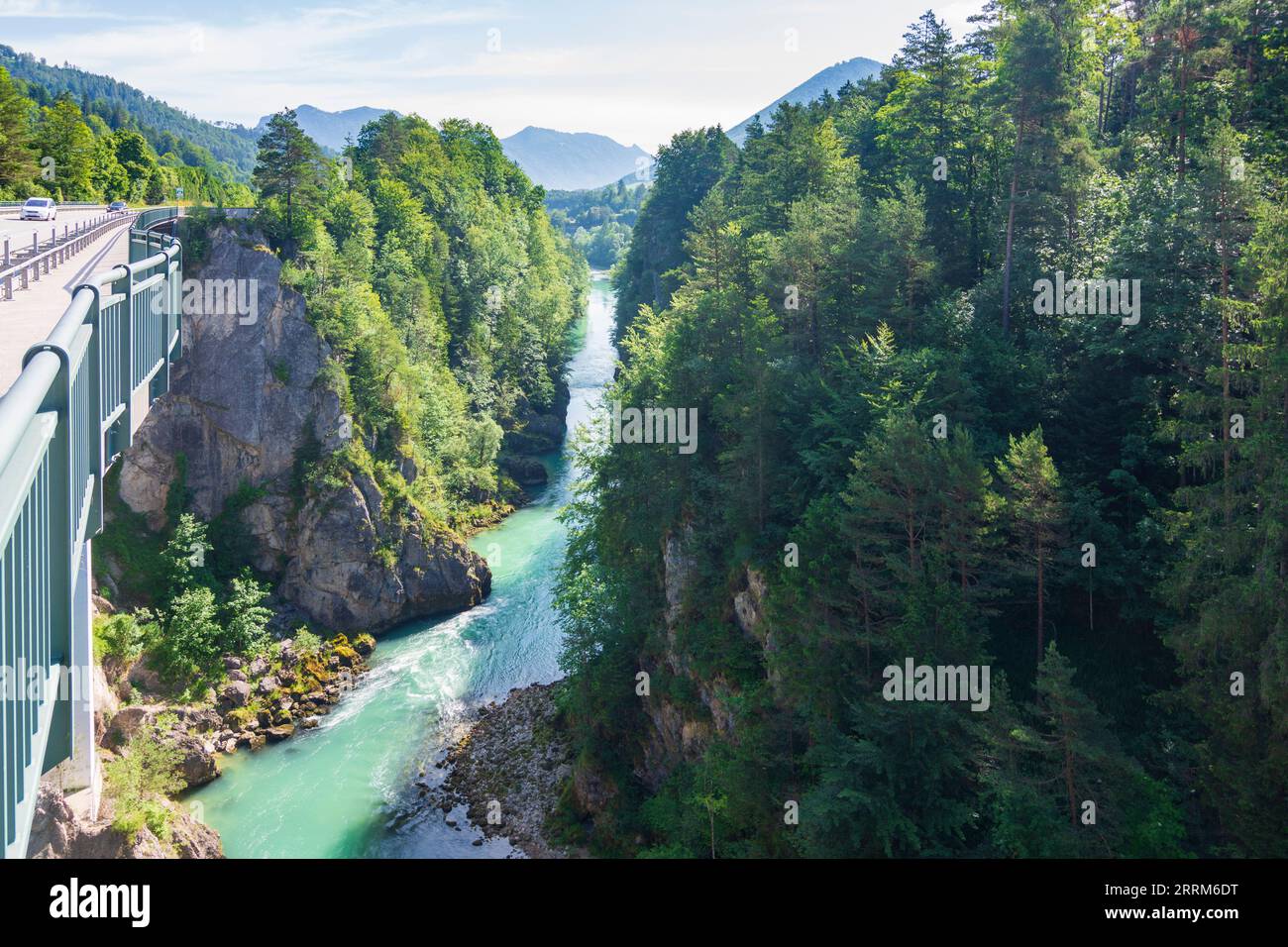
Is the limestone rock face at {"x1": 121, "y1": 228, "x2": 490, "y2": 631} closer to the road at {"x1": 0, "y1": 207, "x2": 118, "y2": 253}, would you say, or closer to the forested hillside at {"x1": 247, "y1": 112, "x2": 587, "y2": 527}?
the forested hillside at {"x1": 247, "y1": 112, "x2": 587, "y2": 527}

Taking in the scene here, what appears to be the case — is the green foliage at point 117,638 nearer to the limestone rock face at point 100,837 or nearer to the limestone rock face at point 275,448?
the limestone rock face at point 100,837

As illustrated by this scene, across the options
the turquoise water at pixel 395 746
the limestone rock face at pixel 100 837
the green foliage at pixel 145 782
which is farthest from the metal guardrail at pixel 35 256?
the turquoise water at pixel 395 746

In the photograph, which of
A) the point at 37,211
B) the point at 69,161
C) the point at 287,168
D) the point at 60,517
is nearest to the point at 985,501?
the point at 60,517

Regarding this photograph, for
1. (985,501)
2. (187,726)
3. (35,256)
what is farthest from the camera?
(187,726)

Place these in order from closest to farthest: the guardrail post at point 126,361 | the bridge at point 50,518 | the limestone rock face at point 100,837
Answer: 1. the bridge at point 50,518
2. the guardrail post at point 126,361
3. the limestone rock face at point 100,837

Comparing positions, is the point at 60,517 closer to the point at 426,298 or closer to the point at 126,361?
the point at 126,361
